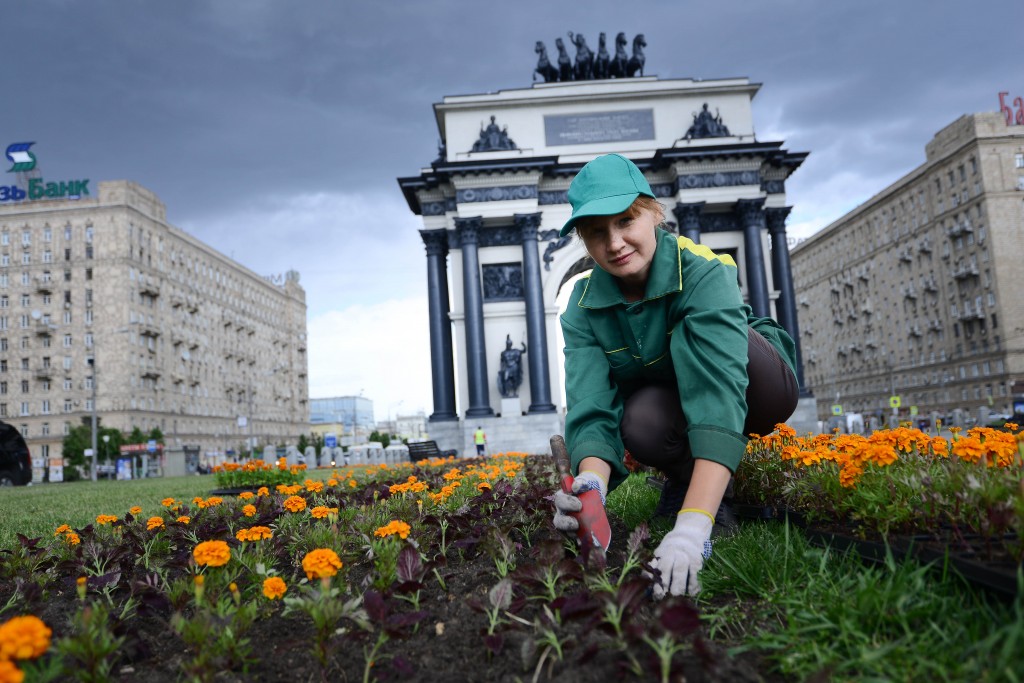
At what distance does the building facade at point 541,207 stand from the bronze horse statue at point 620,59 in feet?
5.98

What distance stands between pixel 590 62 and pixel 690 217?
9578mm

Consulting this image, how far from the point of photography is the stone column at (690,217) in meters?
28.2

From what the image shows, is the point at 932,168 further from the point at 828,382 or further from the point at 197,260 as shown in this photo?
the point at 197,260

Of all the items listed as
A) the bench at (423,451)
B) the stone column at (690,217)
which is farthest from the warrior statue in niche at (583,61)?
the bench at (423,451)

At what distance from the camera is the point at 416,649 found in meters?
2.15

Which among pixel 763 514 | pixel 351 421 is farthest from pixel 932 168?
pixel 351 421

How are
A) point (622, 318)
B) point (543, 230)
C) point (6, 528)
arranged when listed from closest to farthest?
point (622, 318) → point (6, 528) → point (543, 230)

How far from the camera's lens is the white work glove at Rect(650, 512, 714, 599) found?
2.28 meters

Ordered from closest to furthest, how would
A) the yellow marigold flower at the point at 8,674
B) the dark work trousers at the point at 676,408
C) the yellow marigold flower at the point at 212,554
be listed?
1. the yellow marigold flower at the point at 8,674
2. the yellow marigold flower at the point at 212,554
3. the dark work trousers at the point at 676,408

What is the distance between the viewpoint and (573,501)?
8.47 ft

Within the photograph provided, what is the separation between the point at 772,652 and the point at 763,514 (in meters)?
→ 1.74

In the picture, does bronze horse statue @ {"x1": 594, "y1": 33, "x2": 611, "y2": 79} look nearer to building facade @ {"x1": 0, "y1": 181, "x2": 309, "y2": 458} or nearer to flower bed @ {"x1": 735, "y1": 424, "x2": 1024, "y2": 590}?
flower bed @ {"x1": 735, "y1": 424, "x2": 1024, "y2": 590}

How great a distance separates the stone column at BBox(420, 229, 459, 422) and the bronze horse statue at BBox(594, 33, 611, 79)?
10990 millimetres

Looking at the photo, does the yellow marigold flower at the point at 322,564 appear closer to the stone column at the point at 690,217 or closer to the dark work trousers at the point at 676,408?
the dark work trousers at the point at 676,408
